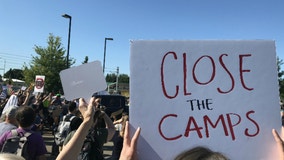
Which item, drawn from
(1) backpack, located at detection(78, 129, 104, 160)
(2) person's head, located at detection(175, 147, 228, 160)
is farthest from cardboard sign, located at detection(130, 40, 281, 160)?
(1) backpack, located at detection(78, 129, 104, 160)

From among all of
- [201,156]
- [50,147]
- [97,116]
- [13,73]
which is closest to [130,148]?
[201,156]

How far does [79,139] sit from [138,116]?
0.39m

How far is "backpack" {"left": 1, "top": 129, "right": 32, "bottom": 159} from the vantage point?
10.5 ft

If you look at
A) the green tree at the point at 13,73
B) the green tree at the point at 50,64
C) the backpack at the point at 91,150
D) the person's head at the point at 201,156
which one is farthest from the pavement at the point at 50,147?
the green tree at the point at 13,73

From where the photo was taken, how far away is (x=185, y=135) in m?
1.98

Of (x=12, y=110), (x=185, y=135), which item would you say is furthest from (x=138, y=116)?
(x=12, y=110)

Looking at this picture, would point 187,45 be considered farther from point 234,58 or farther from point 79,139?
point 79,139

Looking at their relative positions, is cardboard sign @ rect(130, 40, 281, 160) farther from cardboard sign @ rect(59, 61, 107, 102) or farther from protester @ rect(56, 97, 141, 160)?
cardboard sign @ rect(59, 61, 107, 102)

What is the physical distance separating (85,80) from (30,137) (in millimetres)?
1149

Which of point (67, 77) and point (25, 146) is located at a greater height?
point (67, 77)

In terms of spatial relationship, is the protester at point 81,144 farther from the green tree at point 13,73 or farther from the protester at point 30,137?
the green tree at point 13,73

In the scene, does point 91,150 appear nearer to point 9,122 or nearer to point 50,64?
point 9,122

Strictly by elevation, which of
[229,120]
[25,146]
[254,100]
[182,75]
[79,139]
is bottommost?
[25,146]

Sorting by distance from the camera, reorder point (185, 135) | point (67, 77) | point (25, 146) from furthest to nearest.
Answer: point (25, 146), point (67, 77), point (185, 135)
